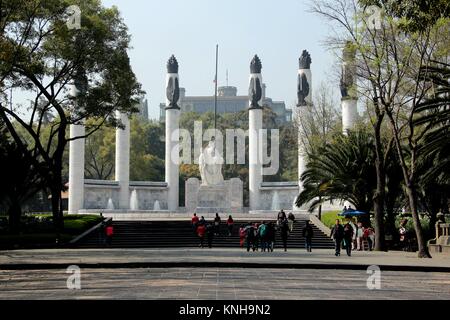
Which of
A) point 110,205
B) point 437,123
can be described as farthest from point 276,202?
point 437,123

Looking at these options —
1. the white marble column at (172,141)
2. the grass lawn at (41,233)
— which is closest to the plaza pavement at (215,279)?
the grass lawn at (41,233)

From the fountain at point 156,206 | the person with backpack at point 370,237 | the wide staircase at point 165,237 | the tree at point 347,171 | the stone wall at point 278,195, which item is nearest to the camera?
the person with backpack at point 370,237

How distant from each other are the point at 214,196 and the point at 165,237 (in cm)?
2028

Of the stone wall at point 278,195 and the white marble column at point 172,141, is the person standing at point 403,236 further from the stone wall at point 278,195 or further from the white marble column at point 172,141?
the white marble column at point 172,141

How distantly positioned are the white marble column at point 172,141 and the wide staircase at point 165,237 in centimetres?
1989

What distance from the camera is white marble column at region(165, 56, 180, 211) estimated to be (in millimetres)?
60156

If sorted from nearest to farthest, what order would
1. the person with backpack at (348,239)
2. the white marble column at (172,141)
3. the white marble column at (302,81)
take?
the person with backpack at (348,239) < the white marble column at (302,81) < the white marble column at (172,141)

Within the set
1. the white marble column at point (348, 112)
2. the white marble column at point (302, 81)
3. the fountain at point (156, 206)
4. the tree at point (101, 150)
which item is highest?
the white marble column at point (302, 81)

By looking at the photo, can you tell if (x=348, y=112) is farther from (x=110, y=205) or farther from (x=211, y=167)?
(x=110, y=205)

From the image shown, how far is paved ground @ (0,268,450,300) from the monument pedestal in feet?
118

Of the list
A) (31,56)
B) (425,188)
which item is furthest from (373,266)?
(31,56)

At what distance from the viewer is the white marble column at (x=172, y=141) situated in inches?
2368

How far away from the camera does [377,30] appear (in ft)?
88.2

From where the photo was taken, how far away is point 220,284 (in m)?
15.5
